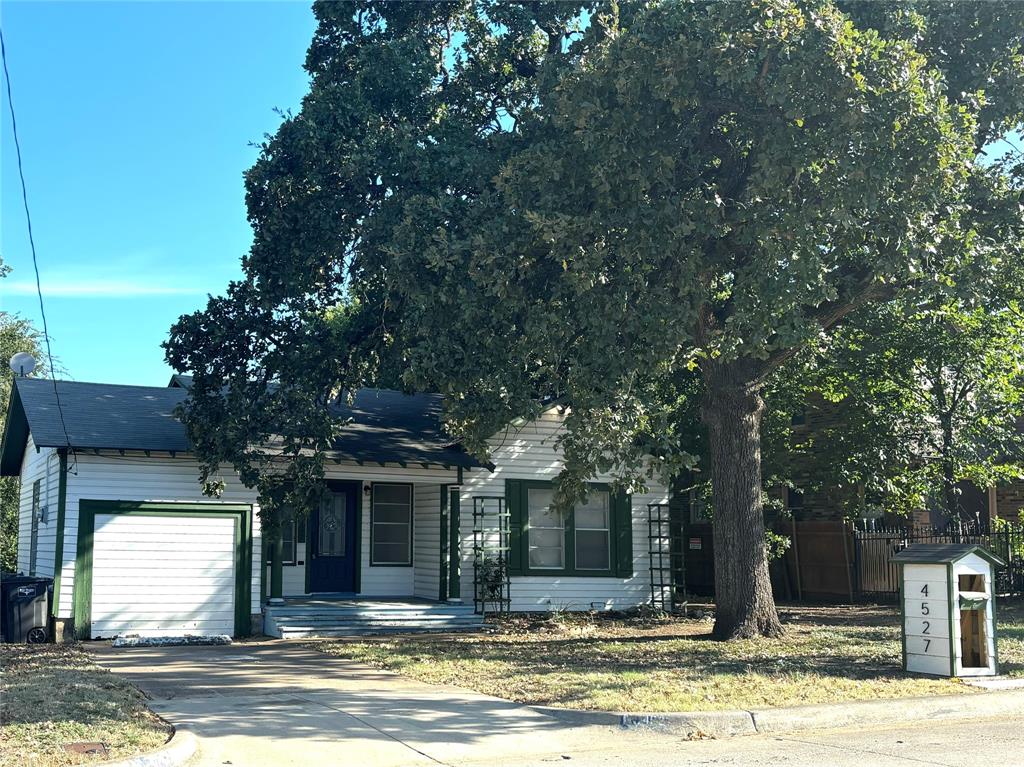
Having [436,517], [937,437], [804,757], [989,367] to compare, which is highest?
[989,367]

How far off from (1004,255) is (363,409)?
42.2 ft

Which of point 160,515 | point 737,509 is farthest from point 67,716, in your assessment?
point 737,509

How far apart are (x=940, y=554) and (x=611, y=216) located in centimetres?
559

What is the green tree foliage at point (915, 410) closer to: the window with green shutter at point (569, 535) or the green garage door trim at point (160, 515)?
the window with green shutter at point (569, 535)

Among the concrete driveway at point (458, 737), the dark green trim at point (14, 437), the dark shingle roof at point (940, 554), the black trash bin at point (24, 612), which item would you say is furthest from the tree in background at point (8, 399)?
the dark shingle roof at point (940, 554)

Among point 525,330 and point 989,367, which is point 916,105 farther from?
point 989,367

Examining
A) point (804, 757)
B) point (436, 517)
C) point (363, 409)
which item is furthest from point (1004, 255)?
point (363, 409)

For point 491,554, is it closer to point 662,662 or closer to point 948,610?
point 662,662

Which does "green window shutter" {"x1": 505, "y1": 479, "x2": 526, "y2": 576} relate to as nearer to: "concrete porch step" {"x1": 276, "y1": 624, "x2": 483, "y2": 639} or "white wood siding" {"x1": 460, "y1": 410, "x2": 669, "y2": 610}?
"white wood siding" {"x1": 460, "y1": 410, "x2": 669, "y2": 610}

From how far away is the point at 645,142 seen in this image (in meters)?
12.7

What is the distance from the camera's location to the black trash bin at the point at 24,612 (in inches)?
618

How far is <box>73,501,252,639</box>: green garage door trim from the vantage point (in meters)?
16.3

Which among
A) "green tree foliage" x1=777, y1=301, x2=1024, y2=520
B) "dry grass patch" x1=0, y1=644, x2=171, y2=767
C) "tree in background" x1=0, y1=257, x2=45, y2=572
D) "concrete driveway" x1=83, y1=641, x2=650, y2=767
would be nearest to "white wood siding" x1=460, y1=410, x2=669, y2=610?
"green tree foliage" x1=777, y1=301, x2=1024, y2=520

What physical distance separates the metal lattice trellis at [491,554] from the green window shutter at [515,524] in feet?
0.43
